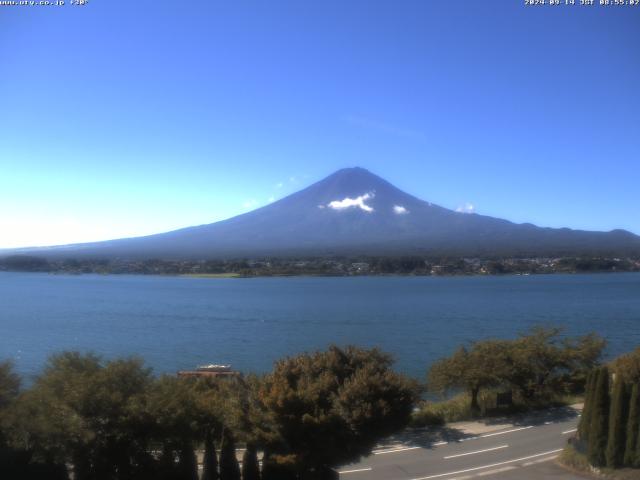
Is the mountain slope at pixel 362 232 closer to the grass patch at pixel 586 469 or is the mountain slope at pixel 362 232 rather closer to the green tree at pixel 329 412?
the grass patch at pixel 586 469

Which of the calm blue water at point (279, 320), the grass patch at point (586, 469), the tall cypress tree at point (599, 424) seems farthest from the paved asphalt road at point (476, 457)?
the calm blue water at point (279, 320)

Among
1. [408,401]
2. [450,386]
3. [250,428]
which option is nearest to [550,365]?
[450,386]

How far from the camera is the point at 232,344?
84.1 feet

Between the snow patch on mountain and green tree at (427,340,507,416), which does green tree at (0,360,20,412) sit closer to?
green tree at (427,340,507,416)

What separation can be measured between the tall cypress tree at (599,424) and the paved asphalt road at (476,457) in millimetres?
424

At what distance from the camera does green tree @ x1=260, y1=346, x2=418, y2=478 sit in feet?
23.1

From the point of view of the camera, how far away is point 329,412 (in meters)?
7.12

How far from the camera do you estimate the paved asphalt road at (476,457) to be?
27.9ft

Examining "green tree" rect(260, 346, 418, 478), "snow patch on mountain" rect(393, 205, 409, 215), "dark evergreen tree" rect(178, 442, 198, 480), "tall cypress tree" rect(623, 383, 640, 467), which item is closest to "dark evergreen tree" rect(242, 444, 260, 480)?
"green tree" rect(260, 346, 418, 478)

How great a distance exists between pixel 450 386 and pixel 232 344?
13.9 metres

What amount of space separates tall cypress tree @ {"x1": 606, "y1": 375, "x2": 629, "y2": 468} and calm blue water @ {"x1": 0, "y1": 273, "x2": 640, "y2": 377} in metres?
10.5

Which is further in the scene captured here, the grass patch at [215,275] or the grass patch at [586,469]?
the grass patch at [215,275]

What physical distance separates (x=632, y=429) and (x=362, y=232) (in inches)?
3915

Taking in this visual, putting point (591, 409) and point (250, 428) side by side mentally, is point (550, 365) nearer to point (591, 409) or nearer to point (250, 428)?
point (591, 409)
